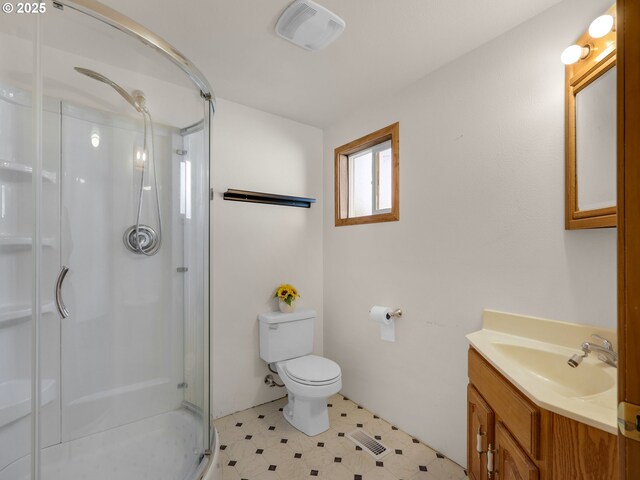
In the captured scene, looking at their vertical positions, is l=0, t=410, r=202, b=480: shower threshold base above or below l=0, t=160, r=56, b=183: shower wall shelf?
below

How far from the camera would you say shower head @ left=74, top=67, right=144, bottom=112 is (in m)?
1.55

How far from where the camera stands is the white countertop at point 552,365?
82 centimetres

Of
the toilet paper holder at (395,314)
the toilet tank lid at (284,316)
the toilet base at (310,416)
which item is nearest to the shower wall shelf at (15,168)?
the toilet tank lid at (284,316)

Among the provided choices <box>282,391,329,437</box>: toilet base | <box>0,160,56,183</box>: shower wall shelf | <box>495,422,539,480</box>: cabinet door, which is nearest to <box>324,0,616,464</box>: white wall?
<box>282,391,329,437</box>: toilet base

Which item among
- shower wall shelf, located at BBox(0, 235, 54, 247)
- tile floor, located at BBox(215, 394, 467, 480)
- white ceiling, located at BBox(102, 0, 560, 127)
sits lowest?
tile floor, located at BBox(215, 394, 467, 480)

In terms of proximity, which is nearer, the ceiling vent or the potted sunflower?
the ceiling vent

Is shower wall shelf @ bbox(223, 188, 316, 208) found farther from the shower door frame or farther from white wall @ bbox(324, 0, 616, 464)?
the shower door frame

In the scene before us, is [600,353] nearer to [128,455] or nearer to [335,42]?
[335,42]

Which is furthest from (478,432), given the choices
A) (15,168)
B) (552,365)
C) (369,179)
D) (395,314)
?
(15,168)

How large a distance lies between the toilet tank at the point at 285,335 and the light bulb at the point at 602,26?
7.32 ft

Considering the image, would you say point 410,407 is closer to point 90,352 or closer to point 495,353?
point 495,353

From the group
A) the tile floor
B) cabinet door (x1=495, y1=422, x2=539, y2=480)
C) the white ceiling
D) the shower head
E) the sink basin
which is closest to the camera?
cabinet door (x1=495, y1=422, x2=539, y2=480)

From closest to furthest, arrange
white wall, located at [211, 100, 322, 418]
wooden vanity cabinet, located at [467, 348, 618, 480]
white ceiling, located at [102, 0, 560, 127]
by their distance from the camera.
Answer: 1. wooden vanity cabinet, located at [467, 348, 618, 480]
2. white ceiling, located at [102, 0, 560, 127]
3. white wall, located at [211, 100, 322, 418]

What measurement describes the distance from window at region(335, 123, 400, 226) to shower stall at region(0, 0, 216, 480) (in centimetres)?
120
